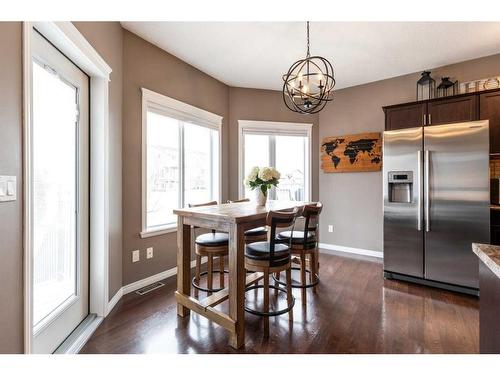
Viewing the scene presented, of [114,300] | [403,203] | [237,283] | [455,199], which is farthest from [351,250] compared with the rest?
[114,300]

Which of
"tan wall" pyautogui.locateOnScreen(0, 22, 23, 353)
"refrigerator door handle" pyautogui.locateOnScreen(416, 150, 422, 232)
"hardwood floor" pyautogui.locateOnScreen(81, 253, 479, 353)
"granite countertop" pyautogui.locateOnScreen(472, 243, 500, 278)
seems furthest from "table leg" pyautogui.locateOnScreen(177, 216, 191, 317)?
"refrigerator door handle" pyautogui.locateOnScreen(416, 150, 422, 232)

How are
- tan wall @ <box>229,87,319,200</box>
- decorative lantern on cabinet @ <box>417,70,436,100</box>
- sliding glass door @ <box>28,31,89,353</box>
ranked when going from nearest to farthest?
sliding glass door @ <box>28,31,89,353</box>, decorative lantern on cabinet @ <box>417,70,436,100</box>, tan wall @ <box>229,87,319,200</box>

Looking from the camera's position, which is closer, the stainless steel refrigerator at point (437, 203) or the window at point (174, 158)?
the stainless steel refrigerator at point (437, 203)

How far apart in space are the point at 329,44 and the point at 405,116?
1.37 meters

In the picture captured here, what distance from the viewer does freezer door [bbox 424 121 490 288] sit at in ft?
8.46

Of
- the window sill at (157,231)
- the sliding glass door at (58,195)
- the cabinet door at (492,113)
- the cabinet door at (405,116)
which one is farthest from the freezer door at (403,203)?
the sliding glass door at (58,195)

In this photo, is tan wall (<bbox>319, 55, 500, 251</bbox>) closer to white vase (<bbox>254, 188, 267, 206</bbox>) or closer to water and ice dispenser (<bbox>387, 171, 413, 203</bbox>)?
water and ice dispenser (<bbox>387, 171, 413, 203</bbox>)

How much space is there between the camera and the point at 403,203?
3020mm

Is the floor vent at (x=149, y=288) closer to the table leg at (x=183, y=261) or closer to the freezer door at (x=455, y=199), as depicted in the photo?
the table leg at (x=183, y=261)

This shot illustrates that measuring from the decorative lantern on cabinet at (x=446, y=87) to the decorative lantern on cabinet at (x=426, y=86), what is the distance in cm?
8

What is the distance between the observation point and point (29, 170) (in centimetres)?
126

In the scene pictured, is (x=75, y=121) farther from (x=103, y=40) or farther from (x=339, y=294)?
(x=339, y=294)

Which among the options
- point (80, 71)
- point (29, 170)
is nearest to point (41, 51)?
point (80, 71)

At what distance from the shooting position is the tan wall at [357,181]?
3934 millimetres
